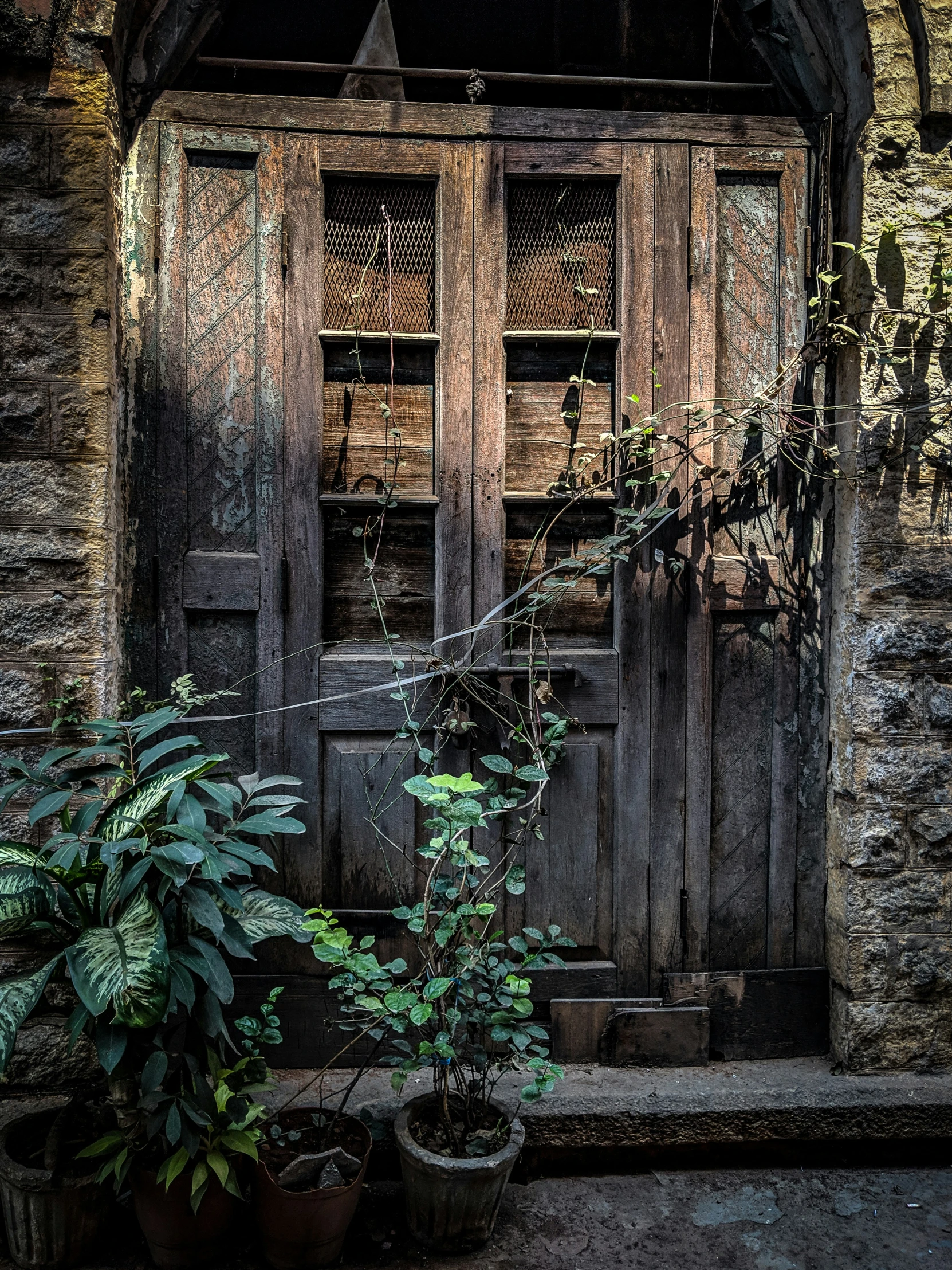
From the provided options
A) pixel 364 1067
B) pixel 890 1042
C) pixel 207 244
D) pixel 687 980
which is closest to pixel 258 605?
pixel 207 244

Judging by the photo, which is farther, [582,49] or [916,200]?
[582,49]

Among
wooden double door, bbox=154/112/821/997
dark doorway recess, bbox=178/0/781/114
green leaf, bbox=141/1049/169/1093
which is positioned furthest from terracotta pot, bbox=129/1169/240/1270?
dark doorway recess, bbox=178/0/781/114

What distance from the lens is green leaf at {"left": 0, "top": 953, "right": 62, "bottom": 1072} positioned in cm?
169

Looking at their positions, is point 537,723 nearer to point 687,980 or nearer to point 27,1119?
point 687,980

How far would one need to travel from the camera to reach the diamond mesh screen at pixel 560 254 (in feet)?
8.57

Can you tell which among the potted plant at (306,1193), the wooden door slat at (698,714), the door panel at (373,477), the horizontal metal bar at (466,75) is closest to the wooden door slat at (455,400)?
the door panel at (373,477)

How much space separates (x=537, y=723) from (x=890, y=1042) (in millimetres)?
1360

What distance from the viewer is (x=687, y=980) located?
260 cm

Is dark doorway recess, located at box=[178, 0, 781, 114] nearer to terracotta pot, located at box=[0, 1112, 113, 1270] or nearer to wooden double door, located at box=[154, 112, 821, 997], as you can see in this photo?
wooden double door, located at box=[154, 112, 821, 997]

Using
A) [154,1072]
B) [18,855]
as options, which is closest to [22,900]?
[18,855]

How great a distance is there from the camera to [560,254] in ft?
8.58

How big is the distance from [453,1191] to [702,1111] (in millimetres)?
Answer: 747

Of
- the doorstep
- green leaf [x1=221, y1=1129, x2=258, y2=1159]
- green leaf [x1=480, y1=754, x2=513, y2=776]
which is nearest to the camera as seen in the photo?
green leaf [x1=221, y1=1129, x2=258, y2=1159]

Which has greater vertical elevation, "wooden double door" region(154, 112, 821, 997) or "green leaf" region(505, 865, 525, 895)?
"wooden double door" region(154, 112, 821, 997)
